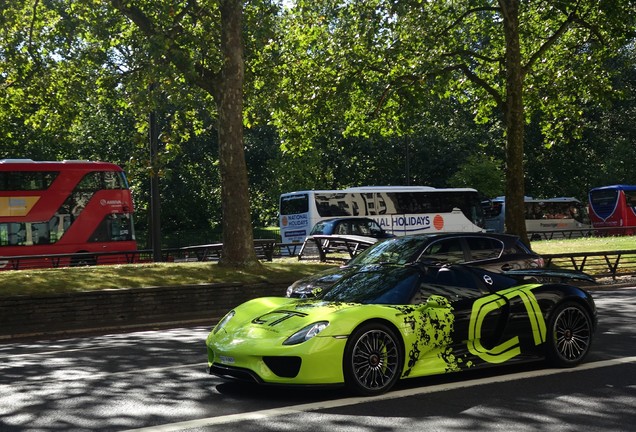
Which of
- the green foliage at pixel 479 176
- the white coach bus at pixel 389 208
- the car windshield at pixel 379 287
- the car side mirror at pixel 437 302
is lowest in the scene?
the car side mirror at pixel 437 302

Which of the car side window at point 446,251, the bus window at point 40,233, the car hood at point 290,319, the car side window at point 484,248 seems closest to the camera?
the car hood at point 290,319

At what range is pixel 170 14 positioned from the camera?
1966 centimetres

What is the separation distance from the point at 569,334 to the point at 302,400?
10.6 ft

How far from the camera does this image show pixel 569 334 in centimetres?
891

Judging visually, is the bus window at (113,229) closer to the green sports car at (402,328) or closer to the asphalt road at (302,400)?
the asphalt road at (302,400)

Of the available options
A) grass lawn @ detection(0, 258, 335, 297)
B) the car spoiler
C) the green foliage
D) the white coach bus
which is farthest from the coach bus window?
the car spoiler

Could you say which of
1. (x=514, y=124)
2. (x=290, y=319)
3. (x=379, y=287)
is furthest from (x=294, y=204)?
(x=290, y=319)

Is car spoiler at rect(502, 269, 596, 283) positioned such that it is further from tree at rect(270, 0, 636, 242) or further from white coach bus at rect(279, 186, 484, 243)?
white coach bus at rect(279, 186, 484, 243)

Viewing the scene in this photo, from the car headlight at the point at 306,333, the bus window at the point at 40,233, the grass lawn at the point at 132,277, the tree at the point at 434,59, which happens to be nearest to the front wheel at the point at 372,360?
the car headlight at the point at 306,333

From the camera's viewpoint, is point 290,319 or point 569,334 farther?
point 569,334

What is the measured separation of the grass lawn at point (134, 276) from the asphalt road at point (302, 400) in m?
6.27

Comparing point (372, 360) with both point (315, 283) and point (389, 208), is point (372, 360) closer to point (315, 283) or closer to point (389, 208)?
point (315, 283)

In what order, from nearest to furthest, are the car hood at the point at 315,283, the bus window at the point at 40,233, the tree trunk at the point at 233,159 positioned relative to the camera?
1. the car hood at the point at 315,283
2. the tree trunk at the point at 233,159
3. the bus window at the point at 40,233

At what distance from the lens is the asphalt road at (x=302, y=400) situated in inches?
257
